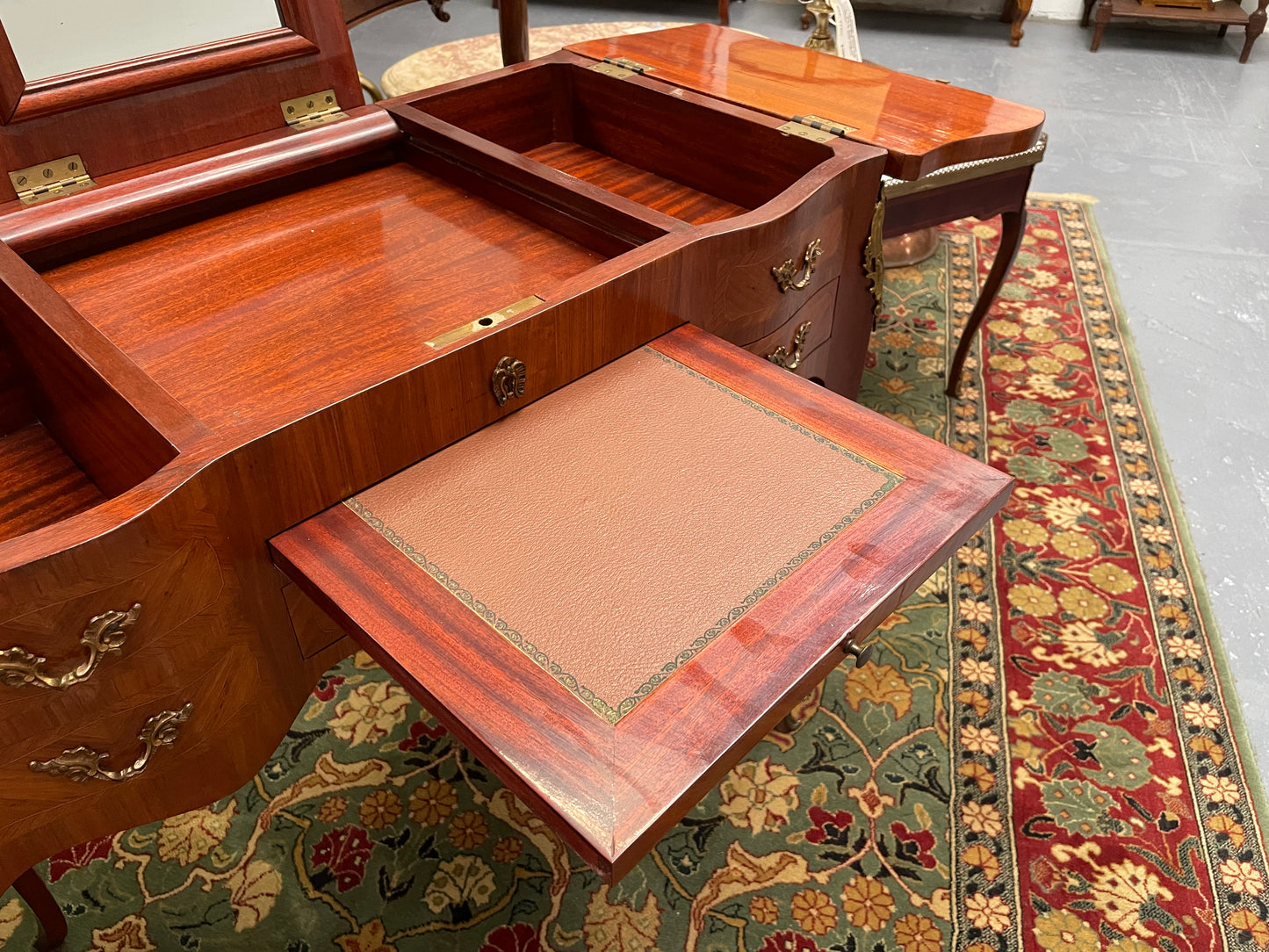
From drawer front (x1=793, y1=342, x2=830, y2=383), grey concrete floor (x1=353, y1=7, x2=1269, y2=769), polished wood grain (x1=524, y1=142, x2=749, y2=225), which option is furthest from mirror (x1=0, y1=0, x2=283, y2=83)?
grey concrete floor (x1=353, y1=7, x2=1269, y2=769)

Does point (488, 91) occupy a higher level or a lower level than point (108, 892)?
higher

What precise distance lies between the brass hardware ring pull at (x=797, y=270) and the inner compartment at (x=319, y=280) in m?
0.22

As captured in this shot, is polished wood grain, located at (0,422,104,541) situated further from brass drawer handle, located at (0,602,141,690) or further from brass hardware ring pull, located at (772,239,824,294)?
brass hardware ring pull, located at (772,239,824,294)

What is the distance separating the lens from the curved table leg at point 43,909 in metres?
1.15

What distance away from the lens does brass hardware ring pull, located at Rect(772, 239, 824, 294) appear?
3.94 feet

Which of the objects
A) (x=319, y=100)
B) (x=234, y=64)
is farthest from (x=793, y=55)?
(x=234, y=64)

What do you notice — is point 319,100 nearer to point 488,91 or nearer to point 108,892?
point 488,91

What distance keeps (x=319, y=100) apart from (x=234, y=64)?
0.39ft

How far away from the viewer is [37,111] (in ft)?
3.43

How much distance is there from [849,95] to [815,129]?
0.82ft

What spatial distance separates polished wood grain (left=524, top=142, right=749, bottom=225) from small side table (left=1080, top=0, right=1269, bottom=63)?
3.80 meters

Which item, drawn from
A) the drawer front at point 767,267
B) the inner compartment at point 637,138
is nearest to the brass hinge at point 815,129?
the inner compartment at point 637,138

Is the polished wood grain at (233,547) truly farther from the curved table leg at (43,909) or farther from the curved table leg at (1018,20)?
the curved table leg at (1018,20)

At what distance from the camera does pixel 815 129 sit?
1348 mm
